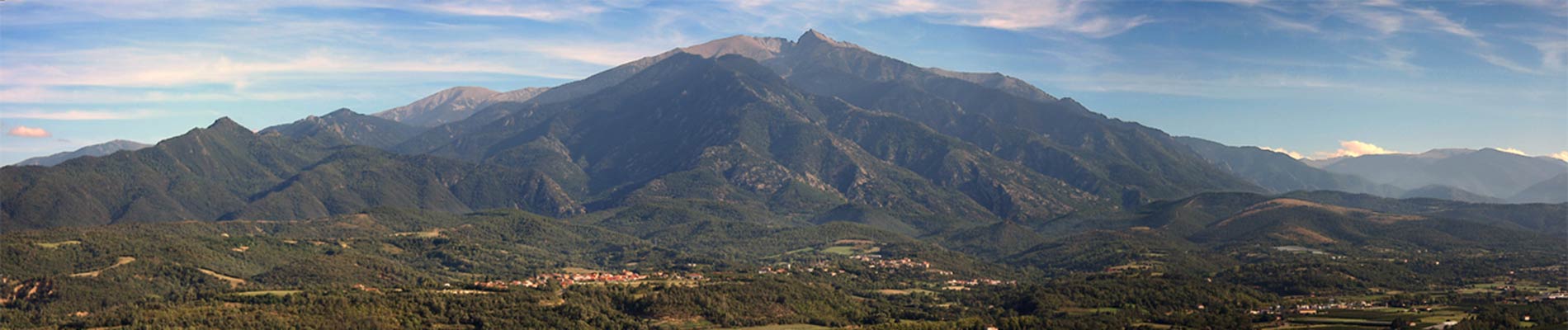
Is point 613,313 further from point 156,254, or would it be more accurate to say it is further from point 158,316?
point 156,254

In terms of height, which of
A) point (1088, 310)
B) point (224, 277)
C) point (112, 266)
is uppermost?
point (112, 266)

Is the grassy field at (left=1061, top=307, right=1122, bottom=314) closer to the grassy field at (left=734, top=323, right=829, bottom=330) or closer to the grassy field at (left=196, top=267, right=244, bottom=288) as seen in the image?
the grassy field at (left=734, top=323, right=829, bottom=330)

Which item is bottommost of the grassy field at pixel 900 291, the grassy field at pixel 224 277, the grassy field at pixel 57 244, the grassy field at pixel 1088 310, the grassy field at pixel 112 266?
the grassy field at pixel 900 291

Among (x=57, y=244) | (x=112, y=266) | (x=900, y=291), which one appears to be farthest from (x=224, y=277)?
(x=900, y=291)

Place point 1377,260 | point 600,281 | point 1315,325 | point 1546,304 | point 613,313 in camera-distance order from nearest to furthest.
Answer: point 1315,325, point 1546,304, point 613,313, point 600,281, point 1377,260

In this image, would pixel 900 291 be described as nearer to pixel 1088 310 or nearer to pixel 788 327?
pixel 1088 310

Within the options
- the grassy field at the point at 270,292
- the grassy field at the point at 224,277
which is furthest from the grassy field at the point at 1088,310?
the grassy field at the point at 224,277

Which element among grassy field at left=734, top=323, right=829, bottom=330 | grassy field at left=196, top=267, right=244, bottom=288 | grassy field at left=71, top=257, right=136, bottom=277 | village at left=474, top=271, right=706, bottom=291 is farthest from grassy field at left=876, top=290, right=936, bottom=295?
grassy field at left=71, top=257, right=136, bottom=277

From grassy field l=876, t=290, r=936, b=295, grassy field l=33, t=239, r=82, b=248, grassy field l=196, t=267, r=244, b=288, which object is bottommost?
grassy field l=876, t=290, r=936, b=295

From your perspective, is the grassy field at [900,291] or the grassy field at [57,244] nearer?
the grassy field at [900,291]

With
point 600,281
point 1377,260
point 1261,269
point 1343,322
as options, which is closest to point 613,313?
point 600,281

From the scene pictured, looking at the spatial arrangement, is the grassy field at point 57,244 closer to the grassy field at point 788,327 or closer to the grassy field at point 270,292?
the grassy field at point 270,292
